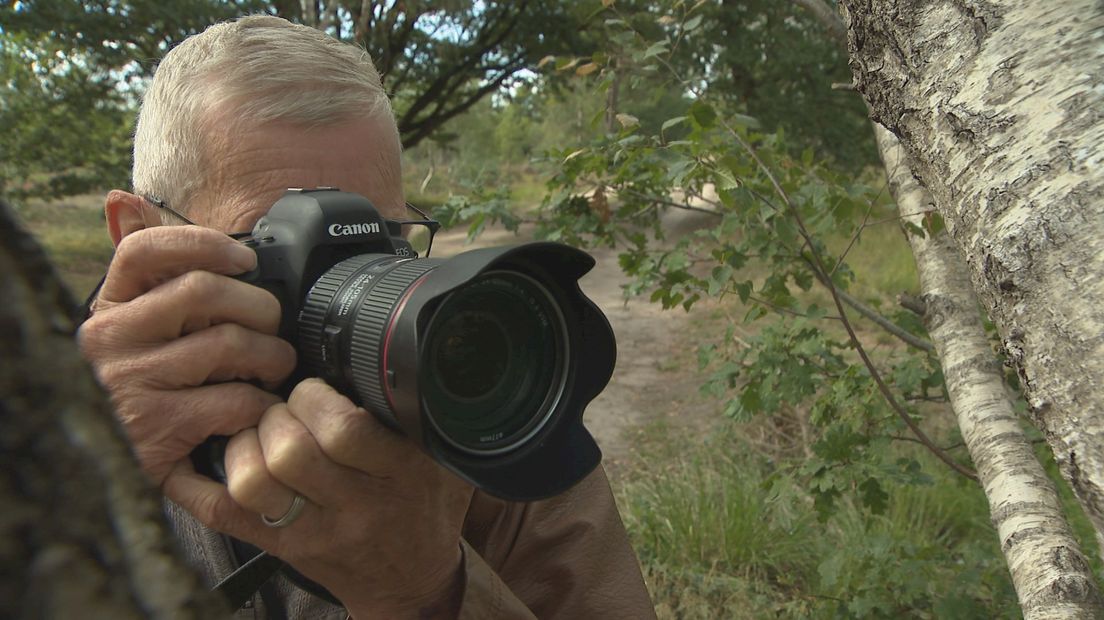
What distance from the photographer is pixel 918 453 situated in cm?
370

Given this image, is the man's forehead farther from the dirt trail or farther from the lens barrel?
the dirt trail

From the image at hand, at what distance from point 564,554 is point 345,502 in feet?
1.73

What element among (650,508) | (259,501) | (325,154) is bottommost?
(650,508)

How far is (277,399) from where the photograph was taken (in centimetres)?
106

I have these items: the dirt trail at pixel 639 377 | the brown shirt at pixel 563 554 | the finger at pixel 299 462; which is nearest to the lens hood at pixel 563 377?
the finger at pixel 299 462

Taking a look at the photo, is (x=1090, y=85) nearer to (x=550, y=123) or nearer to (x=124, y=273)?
(x=124, y=273)

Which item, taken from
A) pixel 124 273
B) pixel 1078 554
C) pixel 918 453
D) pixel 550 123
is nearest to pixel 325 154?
pixel 124 273

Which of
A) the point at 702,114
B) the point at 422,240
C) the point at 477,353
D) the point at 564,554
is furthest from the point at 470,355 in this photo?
the point at 422,240

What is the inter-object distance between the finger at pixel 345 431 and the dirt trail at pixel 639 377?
244cm

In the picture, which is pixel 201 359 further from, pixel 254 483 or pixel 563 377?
pixel 563 377

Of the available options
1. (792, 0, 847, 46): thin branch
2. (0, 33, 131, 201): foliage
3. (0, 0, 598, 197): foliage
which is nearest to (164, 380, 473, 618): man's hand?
(792, 0, 847, 46): thin branch

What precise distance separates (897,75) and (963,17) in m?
0.11

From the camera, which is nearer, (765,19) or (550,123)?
(765,19)

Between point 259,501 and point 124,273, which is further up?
point 124,273
